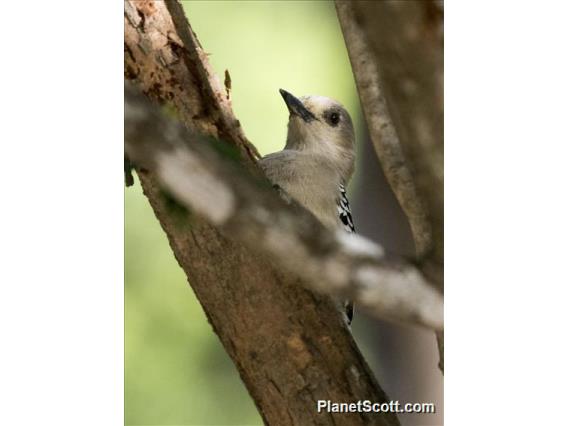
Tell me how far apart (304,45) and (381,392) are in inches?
50.9

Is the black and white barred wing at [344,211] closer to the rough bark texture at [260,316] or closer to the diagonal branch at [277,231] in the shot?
the rough bark texture at [260,316]

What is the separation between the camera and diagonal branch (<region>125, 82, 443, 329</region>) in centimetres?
205

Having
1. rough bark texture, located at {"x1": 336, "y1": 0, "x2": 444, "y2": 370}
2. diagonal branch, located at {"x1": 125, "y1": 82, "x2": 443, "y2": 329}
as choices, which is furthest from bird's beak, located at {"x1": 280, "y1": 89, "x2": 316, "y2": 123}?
rough bark texture, located at {"x1": 336, "y1": 0, "x2": 444, "y2": 370}

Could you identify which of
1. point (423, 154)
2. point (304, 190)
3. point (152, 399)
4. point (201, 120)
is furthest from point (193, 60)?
point (423, 154)

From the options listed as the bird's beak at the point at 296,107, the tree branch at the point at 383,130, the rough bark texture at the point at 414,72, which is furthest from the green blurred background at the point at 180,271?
the rough bark texture at the point at 414,72

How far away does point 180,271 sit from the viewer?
11.6 feet

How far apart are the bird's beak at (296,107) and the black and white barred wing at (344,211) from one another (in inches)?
12.2

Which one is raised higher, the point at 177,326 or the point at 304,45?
the point at 304,45

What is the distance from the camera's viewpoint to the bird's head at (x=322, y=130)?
12.0ft

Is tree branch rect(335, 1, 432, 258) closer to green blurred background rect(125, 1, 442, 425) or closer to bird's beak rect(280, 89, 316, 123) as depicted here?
green blurred background rect(125, 1, 442, 425)

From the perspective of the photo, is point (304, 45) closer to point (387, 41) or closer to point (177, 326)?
point (177, 326)

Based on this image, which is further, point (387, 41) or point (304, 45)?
point (304, 45)

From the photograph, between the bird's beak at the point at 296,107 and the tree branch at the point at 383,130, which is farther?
the bird's beak at the point at 296,107
